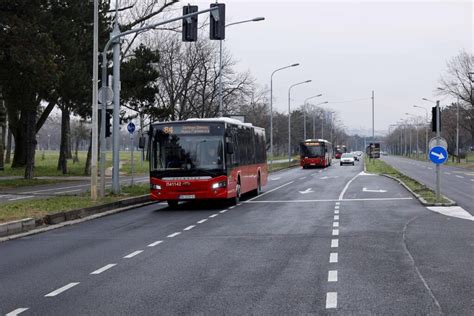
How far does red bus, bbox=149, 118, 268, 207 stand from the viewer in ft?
66.8

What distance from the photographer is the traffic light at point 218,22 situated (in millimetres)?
18875

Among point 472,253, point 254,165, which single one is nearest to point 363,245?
point 472,253

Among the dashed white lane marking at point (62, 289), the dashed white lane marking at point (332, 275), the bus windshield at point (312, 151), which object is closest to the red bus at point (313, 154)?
the bus windshield at point (312, 151)

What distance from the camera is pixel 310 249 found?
11.3 metres

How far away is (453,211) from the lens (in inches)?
725

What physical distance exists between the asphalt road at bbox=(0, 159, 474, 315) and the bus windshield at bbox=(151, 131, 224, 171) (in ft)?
11.2

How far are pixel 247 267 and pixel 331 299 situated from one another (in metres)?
2.44

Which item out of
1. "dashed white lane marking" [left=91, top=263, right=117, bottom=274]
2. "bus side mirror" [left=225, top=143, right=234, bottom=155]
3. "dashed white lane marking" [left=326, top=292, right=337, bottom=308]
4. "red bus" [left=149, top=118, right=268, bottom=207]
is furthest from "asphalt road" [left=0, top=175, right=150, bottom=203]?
"dashed white lane marking" [left=326, top=292, right=337, bottom=308]

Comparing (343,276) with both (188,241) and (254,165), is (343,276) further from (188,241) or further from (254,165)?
(254,165)

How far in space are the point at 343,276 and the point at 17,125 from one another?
163 feet

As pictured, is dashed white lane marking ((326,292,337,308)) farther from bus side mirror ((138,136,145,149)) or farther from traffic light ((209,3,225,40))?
bus side mirror ((138,136,145,149))

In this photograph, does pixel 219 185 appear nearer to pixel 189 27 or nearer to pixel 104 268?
pixel 189 27

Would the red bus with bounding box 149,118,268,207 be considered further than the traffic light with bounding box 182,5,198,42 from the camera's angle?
Yes

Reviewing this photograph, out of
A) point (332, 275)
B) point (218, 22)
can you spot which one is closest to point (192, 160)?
point (218, 22)
